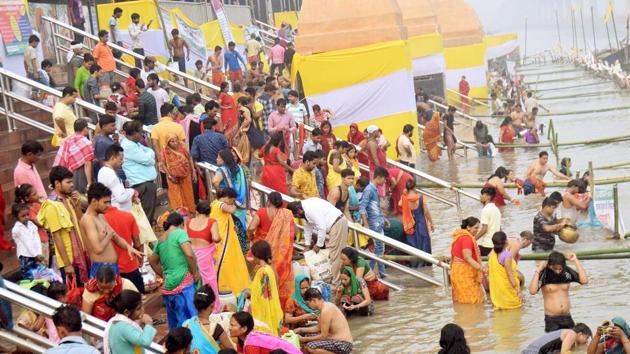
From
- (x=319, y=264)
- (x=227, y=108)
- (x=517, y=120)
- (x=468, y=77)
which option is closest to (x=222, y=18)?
(x=227, y=108)

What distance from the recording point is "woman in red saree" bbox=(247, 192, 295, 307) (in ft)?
36.7

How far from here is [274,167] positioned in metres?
13.7

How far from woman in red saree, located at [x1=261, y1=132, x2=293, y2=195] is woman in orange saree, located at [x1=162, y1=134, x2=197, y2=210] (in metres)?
1.45

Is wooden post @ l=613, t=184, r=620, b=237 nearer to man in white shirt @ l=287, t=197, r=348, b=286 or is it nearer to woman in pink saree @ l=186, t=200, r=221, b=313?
man in white shirt @ l=287, t=197, r=348, b=286

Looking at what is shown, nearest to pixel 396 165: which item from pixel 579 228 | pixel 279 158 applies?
pixel 579 228

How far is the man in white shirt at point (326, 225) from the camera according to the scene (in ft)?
39.1

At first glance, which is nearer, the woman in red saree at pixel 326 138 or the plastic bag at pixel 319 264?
the plastic bag at pixel 319 264

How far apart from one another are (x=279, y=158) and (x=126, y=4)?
7579 mm

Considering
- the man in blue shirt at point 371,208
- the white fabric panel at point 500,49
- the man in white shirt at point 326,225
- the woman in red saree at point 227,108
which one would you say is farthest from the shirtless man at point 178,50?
the white fabric panel at point 500,49

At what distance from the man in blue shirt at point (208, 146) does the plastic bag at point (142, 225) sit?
7.09 ft

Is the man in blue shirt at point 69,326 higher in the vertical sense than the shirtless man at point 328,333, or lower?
higher

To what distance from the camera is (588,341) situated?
10102mm

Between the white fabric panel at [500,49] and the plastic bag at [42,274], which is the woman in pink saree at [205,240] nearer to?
the plastic bag at [42,274]

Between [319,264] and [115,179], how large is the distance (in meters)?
2.50
